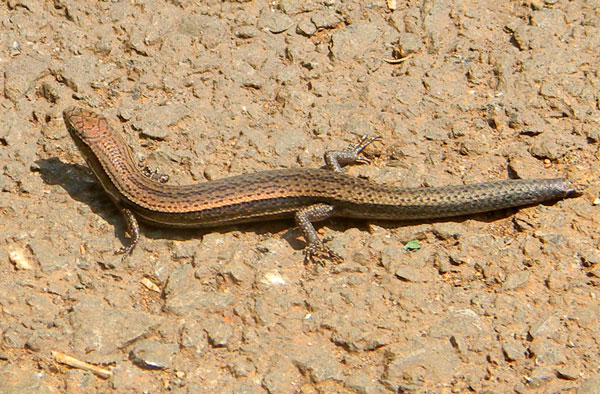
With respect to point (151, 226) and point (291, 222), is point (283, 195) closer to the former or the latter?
point (291, 222)

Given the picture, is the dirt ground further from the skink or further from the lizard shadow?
the skink

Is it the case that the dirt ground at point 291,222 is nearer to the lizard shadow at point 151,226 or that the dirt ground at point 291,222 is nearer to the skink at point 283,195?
the lizard shadow at point 151,226

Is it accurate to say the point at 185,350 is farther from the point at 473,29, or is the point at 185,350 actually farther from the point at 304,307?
the point at 473,29

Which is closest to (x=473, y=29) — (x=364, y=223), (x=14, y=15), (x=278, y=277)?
(x=364, y=223)

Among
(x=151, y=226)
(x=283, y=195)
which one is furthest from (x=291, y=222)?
(x=151, y=226)

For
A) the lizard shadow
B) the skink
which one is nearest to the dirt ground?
the lizard shadow

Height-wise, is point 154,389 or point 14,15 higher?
point 14,15

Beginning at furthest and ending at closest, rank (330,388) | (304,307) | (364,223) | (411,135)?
(411,135)
(364,223)
(304,307)
(330,388)
